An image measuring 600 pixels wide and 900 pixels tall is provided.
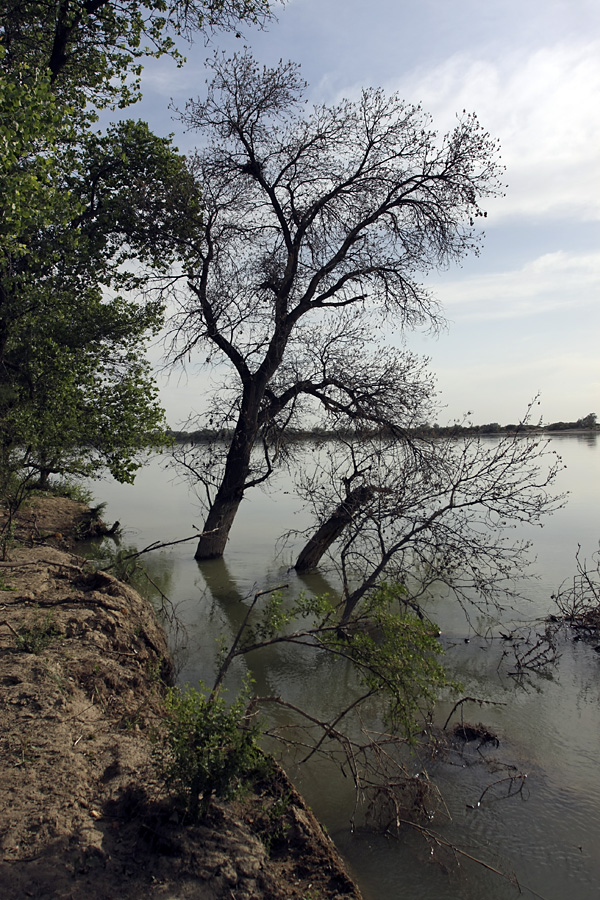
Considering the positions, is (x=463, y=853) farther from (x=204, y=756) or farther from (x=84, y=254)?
(x=84, y=254)

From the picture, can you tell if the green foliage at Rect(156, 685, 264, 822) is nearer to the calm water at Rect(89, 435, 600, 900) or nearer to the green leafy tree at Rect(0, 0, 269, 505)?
the calm water at Rect(89, 435, 600, 900)

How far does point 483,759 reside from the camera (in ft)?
19.8

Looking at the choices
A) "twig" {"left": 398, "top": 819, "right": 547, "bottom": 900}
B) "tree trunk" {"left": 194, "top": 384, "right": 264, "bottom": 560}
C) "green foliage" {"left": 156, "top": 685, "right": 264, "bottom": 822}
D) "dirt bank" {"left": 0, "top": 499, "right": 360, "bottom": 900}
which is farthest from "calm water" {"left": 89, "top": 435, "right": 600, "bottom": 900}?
"green foliage" {"left": 156, "top": 685, "right": 264, "bottom": 822}

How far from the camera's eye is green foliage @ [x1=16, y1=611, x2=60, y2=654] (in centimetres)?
561

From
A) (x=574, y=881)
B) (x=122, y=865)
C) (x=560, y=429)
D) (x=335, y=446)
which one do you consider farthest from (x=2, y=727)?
(x=560, y=429)

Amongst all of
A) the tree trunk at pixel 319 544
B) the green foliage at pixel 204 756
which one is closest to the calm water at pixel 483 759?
the tree trunk at pixel 319 544

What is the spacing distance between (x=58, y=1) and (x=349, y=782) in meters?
12.2

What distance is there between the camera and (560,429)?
56.4m

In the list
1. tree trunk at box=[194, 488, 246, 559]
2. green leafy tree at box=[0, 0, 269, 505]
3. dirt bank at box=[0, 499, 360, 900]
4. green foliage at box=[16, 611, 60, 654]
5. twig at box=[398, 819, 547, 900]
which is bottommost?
twig at box=[398, 819, 547, 900]

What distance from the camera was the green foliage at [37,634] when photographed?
5.61m

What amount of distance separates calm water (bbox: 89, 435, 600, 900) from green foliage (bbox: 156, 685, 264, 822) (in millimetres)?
1293

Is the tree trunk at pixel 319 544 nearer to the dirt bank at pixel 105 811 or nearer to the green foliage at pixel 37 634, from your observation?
the green foliage at pixel 37 634

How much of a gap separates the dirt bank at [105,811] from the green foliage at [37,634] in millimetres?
12

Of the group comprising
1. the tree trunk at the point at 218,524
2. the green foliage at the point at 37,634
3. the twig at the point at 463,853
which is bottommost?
the twig at the point at 463,853
